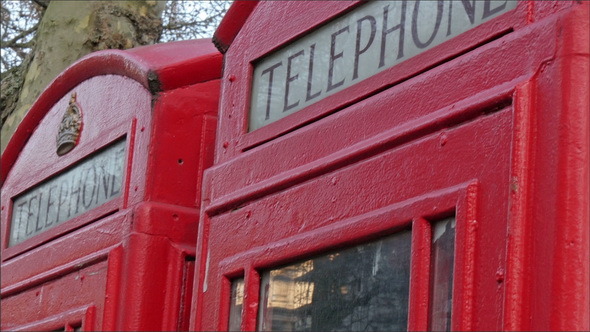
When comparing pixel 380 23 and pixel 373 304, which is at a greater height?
pixel 380 23

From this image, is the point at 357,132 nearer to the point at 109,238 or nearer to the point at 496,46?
the point at 496,46

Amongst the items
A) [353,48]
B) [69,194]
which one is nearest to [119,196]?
[69,194]

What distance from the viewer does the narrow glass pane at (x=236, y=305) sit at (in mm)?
2434

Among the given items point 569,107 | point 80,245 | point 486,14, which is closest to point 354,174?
point 486,14

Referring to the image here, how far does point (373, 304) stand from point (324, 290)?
0.17 metres

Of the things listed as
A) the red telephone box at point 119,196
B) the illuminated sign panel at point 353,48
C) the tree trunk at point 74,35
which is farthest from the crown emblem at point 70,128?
the tree trunk at point 74,35

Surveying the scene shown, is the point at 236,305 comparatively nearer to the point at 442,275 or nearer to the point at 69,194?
the point at 442,275

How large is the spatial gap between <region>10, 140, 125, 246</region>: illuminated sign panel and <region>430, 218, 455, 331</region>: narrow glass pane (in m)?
1.48

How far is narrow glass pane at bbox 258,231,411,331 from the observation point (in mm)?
1970

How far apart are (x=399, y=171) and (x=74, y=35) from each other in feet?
13.7

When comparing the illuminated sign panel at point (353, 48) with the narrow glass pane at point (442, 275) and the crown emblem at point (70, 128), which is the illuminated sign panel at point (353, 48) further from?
the crown emblem at point (70, 128)

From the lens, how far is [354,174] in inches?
84.6

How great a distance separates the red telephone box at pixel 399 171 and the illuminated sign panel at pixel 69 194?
631 millimetres

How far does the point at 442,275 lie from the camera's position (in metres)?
1.86
